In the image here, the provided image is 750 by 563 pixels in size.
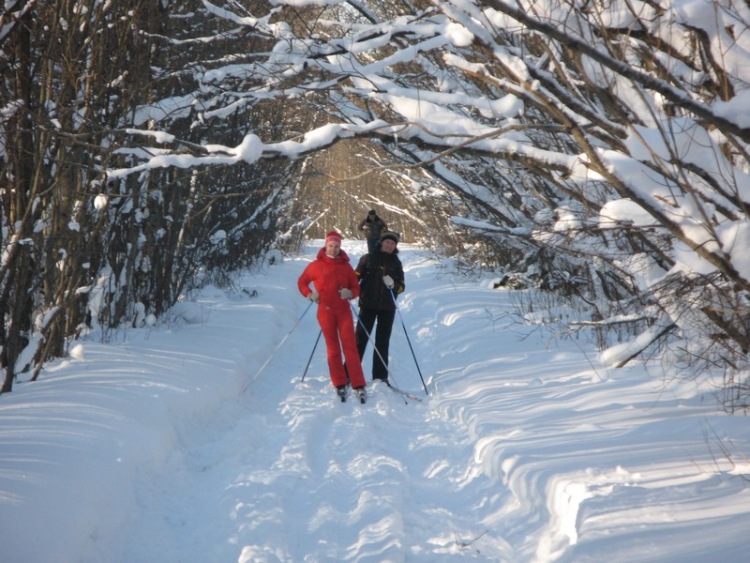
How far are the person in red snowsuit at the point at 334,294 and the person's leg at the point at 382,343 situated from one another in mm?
654

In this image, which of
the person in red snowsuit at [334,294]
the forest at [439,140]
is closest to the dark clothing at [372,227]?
the forest at [439,140]

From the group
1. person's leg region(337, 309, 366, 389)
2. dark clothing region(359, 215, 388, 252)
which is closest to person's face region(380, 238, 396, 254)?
person's leg region(337, 309, 366, 389)

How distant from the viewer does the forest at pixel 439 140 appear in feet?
11.0

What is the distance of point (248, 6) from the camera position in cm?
1065

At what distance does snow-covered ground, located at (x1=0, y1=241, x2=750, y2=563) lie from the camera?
3842 millimetres

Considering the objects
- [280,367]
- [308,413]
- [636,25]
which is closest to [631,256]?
[636,25]

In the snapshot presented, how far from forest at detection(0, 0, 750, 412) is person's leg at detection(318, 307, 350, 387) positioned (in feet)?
6.06

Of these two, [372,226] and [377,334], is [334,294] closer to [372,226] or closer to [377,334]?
[377,334]

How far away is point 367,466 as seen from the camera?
544 cm

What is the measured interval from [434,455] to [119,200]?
571 centimetres

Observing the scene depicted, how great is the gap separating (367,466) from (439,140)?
2742 mm

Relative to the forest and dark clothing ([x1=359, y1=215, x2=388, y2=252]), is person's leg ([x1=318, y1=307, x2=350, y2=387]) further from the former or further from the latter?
dark clothing ([x1=359, y1=215, x2=388, y2=252])

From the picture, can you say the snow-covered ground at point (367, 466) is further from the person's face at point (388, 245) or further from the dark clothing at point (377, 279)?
the person's face at point (388, 245)

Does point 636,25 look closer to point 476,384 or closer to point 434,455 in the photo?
point 434,455
